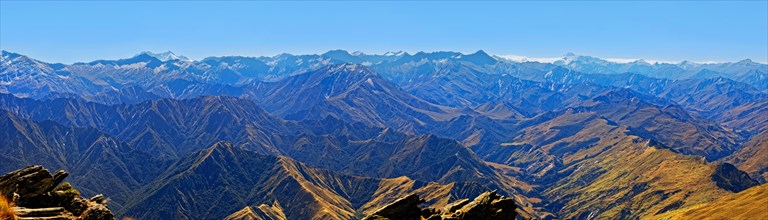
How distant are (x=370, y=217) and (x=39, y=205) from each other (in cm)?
3810

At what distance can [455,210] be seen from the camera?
8269cm

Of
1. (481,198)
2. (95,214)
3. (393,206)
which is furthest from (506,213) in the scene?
(95,214)

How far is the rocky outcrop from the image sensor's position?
3048 inches

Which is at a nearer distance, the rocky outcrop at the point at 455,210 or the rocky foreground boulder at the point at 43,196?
the rocky foreground boulder at the point at 43,196

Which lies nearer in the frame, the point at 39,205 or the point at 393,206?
the point at 39,205

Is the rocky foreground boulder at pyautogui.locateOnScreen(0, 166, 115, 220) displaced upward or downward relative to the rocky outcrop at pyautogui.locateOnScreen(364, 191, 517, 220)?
upward

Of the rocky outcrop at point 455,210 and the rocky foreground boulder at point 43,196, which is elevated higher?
the rocky foreground boulder at point 43,196

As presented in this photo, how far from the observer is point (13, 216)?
42.1 meters

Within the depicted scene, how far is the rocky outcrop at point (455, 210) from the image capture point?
77425 mm

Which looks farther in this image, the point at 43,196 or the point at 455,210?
the point at 455,210

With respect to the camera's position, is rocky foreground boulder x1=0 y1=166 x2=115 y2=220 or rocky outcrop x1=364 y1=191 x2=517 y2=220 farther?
rocky outcrop x1=364 y1=191 x2=517 y2=220

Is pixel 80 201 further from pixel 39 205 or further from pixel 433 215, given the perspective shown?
pixel 433 215

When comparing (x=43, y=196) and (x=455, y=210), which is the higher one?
(x=43, y=196)

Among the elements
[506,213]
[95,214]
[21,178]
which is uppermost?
[21,178]
